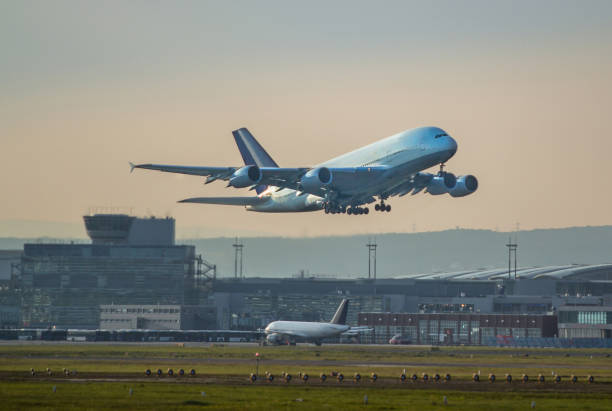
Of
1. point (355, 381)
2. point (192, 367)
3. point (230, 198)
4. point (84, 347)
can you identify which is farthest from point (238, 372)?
point (84, 347)

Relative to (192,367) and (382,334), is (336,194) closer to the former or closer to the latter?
(192,367)

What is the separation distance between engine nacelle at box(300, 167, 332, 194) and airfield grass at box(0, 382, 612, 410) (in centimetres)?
3864

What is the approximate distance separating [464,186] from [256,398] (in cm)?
5788

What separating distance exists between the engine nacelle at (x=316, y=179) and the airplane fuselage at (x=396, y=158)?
197 cm

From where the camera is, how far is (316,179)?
107 metres

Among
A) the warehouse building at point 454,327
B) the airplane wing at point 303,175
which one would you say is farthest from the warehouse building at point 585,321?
the airplane wing at point 303,175

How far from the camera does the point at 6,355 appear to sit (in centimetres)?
10975

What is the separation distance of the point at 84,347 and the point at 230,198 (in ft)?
90.5

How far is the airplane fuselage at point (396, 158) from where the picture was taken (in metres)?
102

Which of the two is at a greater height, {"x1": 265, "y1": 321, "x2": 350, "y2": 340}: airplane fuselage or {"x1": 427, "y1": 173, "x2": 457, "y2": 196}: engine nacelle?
{"x1": 427, "y1": 173, "x2": 457, "y2": 196}: engine nacelle

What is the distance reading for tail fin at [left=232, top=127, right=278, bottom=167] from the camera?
5133 inches

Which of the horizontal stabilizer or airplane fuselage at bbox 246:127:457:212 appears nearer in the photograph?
airplane fuselage at bbox 246:127:457:212

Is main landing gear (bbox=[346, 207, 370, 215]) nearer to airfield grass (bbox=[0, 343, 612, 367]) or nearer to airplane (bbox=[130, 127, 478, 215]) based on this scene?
airplane (bbox=[130, 127, 478, 215])

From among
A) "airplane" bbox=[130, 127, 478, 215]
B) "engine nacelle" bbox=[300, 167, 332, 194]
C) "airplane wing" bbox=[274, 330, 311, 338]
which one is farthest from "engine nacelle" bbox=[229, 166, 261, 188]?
"airplane wing" bbox=[274, 330, 311, 338]
